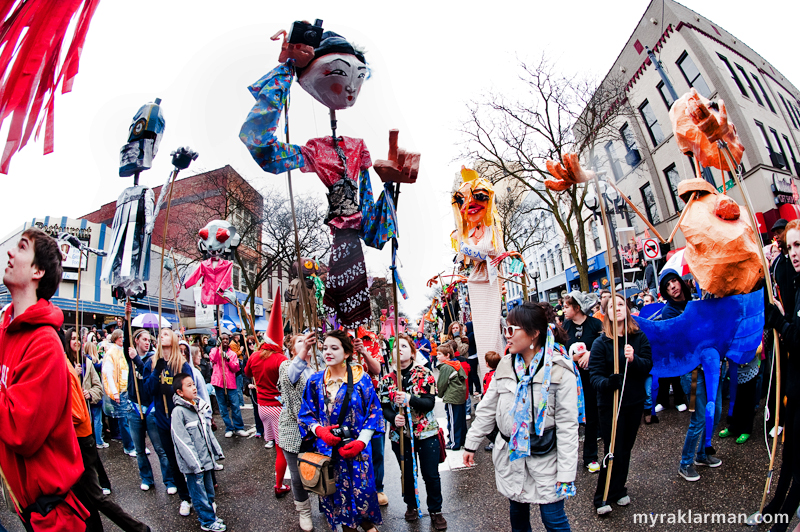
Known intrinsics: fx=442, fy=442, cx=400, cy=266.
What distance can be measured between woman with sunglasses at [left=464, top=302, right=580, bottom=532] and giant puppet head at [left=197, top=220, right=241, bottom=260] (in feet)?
16.9

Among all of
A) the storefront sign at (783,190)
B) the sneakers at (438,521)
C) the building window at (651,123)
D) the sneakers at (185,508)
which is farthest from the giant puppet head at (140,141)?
the building window at (651,123)

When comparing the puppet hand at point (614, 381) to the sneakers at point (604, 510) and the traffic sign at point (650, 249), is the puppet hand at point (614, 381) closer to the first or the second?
the sneakers at point (604, 510)

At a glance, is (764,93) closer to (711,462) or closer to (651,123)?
(651,123)

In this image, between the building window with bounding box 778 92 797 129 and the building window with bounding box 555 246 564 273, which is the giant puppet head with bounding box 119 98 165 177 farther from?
the building window with bounding box 555 246 564 273

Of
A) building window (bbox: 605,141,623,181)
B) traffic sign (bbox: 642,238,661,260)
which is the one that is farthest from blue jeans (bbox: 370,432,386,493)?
traffic sign (bbox: 642,238,661,260)

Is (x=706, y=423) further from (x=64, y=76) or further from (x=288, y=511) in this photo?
(x=64, y=76)

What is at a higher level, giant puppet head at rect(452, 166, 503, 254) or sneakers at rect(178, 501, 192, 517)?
giant puppet head at rect(452, 166, 503, 254)

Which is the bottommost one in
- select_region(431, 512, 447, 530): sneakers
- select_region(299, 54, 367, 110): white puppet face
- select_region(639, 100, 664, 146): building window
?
select_region(431, 512, 447, 530): sneakers

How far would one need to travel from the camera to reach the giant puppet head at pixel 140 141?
439 cm

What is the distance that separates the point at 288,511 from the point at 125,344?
2757 millimetres

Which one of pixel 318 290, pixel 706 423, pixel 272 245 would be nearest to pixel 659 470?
pixel 706 423

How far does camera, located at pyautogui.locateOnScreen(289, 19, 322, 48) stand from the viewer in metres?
3.34

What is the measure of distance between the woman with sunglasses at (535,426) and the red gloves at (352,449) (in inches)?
35.2

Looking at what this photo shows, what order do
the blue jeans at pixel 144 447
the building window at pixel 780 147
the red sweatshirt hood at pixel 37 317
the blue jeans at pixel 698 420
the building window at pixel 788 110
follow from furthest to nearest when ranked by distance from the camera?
the building window at pixel 788 110, the building window at pixel 780 147, the blue jeans at pixel 144 447, the blue jeans at pixel 698 420, the red sweatshirt hood at pixel 37 317
